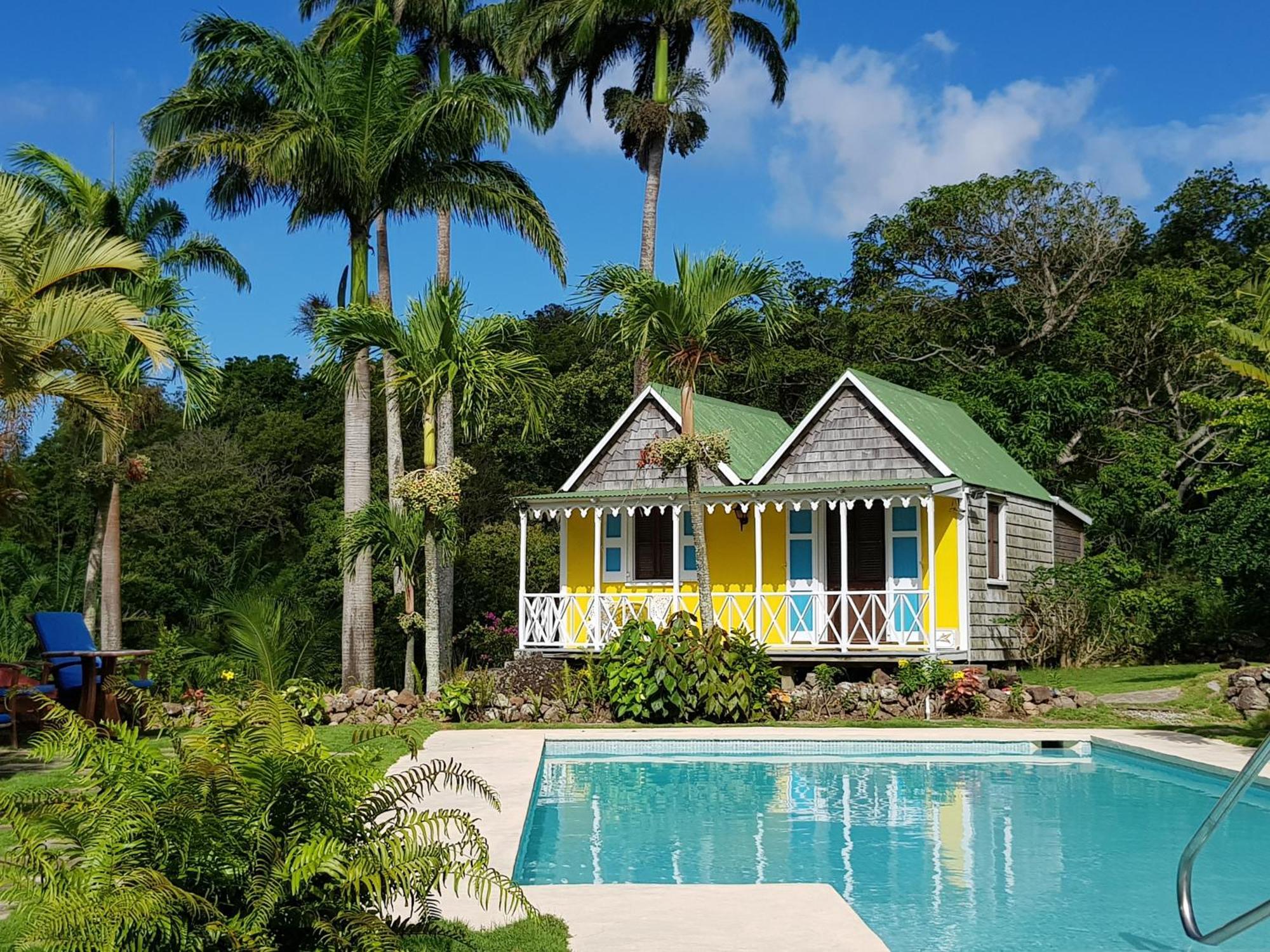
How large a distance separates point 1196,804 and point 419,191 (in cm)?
1499

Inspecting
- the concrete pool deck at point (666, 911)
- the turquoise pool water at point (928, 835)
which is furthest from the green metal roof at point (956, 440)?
the concrete pool deck at point (666, 911)

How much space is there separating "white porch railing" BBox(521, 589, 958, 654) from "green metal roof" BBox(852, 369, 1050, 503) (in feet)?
7.79

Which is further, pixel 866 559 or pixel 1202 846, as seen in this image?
pixel 866 559

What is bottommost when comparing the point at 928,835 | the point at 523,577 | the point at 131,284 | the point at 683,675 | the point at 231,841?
the point at 928,835

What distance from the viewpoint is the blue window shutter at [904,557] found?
67.8 ft

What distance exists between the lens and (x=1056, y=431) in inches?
1110

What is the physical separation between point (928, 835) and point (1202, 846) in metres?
4.18

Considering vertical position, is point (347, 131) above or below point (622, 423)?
above

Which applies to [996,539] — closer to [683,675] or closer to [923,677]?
[923,677]

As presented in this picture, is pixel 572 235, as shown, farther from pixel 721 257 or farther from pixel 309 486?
pixel 309 486

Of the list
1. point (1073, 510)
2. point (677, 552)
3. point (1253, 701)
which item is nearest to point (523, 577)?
point (677, 552)

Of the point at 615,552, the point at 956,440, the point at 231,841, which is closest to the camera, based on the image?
the point at 231,841

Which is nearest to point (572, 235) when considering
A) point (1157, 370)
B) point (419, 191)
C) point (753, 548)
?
point (419, 191)

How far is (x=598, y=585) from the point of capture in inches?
863
